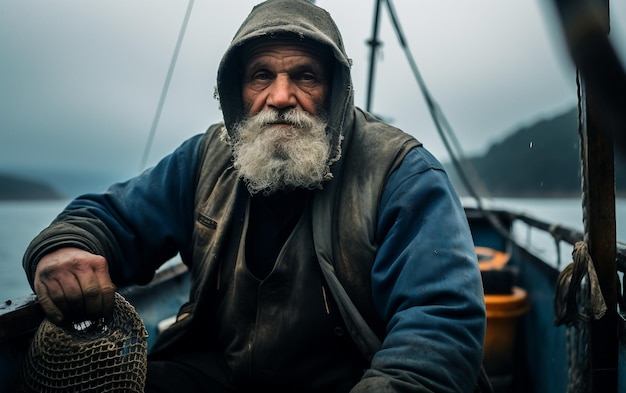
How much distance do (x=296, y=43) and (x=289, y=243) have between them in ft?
2.49

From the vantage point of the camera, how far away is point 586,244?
5.75 ft

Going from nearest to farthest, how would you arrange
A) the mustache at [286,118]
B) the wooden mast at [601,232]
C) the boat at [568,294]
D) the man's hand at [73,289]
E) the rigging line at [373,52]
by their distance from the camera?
the boat at [568,294], the man's hand at [73,289], the wooden mast at [601,232], the mustache at [286,118], the rigging line at [373,52]

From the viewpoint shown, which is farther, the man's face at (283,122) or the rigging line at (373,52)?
the rigging line at (373,52)

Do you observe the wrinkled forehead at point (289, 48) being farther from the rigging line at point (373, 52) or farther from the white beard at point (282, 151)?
the rigging line at point (373, 52)

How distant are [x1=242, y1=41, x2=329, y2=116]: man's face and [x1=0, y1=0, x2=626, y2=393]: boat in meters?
0.90

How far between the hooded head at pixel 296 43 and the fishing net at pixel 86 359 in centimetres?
84

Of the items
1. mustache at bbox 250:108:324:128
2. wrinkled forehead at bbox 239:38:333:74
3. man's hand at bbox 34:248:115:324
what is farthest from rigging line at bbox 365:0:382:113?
man's hand at bbox 34:248:115:324

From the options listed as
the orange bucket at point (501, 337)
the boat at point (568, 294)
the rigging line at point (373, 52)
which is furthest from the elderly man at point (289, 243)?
the rigging line at point (373, 52)

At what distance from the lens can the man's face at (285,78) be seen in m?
1.85

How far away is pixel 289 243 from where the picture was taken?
66.0 inches

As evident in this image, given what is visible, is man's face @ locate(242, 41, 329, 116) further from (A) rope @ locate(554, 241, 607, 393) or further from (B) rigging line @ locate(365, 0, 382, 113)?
(B) rigging line @ locate(365, 0, 382, 113)

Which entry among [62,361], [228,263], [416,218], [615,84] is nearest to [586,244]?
[416,218]

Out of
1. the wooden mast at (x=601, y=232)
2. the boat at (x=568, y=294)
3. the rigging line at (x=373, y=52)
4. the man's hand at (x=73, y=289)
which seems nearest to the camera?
the boat at (x=568, y=294)

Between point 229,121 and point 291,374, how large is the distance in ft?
3.24
